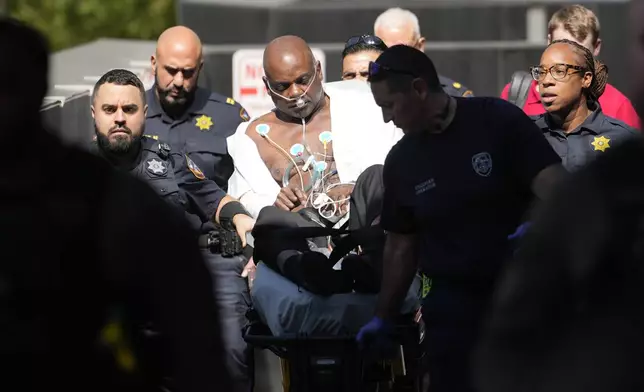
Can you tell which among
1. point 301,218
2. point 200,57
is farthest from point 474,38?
point 301,218

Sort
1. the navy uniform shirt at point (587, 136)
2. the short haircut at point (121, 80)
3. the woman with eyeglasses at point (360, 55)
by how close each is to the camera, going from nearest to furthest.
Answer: the navy uniform shirt at point (587, 136) → the short haircut at point (121, 80) → the woman with eyeglasses at point (360, 55)

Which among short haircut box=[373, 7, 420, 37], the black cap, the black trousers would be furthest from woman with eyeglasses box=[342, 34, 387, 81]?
the black cap

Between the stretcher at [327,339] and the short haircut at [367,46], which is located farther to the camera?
the short haircut at [367,46]

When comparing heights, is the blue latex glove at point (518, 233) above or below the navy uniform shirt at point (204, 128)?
below

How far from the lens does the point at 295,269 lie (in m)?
6.13

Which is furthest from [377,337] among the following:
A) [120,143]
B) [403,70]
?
[120,143]

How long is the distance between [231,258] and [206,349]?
4207 mm

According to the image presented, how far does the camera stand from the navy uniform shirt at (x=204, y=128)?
29.3 feet

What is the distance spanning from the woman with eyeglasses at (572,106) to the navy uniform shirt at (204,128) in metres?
1.93

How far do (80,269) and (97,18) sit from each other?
30201mm

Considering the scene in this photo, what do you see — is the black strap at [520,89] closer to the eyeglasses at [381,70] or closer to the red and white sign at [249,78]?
the eyeglasses at [381,70]

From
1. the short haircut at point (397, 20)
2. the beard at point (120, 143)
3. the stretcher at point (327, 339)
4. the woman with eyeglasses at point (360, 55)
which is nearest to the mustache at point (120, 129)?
the beard at point (120, 143)

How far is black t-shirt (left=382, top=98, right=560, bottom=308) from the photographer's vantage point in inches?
229

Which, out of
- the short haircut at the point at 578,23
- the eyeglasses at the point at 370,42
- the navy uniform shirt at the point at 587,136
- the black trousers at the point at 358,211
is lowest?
the black trousers at the point at 358,211
